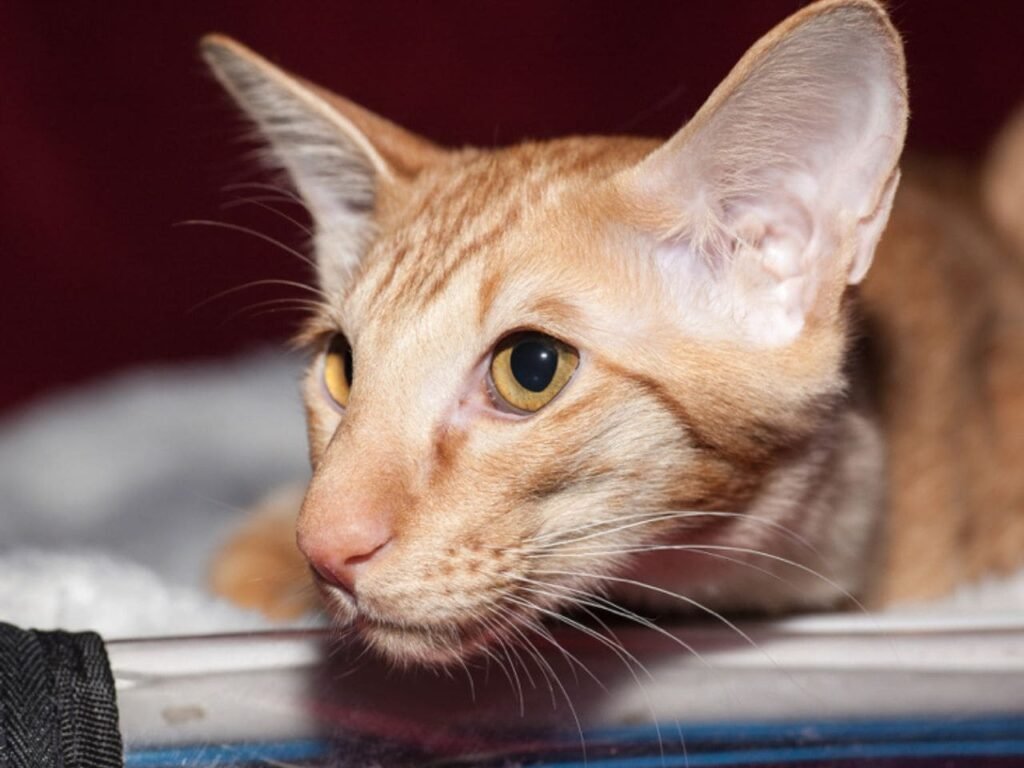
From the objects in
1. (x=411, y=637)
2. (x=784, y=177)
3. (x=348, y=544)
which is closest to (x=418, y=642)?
(x=411, y=637)

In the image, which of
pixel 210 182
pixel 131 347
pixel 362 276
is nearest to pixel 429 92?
pixel 210 182

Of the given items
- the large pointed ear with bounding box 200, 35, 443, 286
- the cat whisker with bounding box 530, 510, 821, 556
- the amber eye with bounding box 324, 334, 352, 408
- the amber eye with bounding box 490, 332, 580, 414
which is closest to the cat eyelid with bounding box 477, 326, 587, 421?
the amber eye with bounding box 490, 332, 580, 414

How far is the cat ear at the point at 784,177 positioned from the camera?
1.15m

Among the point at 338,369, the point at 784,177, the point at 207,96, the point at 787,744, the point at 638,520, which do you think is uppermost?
the point at 207,96

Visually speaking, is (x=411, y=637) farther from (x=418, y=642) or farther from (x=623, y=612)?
(x=623, y=612)

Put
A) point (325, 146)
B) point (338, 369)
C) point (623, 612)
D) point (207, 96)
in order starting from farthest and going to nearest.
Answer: point (207, 96), point (325, 146), point (338, 369), point (623, 612)

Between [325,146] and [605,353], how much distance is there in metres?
0.54

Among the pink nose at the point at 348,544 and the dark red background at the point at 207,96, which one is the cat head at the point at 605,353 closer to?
the pink nose at the point at 348,544

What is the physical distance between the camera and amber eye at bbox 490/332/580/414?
4.06ft

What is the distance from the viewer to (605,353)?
1250mm

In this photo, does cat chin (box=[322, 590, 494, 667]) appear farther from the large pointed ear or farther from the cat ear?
the large pointed ear

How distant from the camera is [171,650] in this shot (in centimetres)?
112

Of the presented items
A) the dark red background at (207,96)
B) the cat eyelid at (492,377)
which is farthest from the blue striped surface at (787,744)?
the dark red background at (207,96)

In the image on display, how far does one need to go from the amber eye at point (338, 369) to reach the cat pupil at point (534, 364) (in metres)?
0.27
